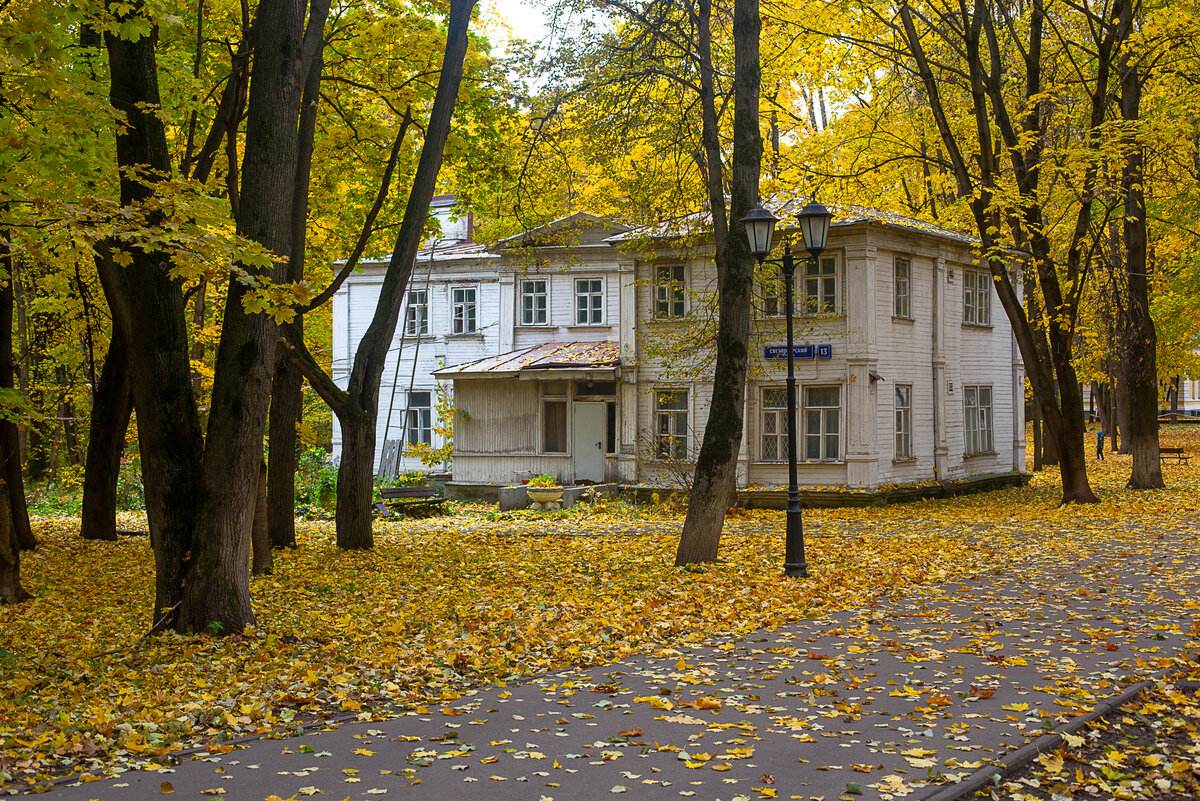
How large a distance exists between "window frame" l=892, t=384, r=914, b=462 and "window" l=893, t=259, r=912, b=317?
1936mm

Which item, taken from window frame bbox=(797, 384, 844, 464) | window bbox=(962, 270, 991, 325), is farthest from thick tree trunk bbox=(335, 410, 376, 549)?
window bbox=(962, 270, 991, 325)

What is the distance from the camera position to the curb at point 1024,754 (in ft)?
16.9

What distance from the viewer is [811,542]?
16.6 metres

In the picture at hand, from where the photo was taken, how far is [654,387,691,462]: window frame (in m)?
26.6

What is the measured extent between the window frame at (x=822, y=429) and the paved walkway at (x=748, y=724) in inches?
597

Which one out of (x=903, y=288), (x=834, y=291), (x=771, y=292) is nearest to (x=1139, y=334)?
(x=903, y=288)

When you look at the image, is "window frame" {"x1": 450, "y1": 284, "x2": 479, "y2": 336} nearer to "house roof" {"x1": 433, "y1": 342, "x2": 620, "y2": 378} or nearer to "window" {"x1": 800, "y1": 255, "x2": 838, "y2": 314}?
"house roof" {"x1": 433, "y1": 342, "x2": 620, "y2": 378}

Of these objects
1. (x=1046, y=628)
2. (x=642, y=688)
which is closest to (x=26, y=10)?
(x=642, y=688)

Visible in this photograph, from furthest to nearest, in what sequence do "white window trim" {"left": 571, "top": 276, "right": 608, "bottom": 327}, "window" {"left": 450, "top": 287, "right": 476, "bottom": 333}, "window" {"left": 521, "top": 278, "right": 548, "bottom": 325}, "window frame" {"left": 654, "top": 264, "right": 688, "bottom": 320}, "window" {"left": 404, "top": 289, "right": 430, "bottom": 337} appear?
"window" {"left": 404, "top": 289, "right": 430, "bottom": 337} < "window" {"left": 450, "top": 287, "right": 476, "bottom": 333} < "window" {"left": 521, "top": 278, "right": 548, "bottom": 325} < "white window trim" {"left": 571, "top": 276, "right": 608, "bottom": 327} < "window frame" {"left": 654, "top": 264, "right": 688, "bottom": 320}

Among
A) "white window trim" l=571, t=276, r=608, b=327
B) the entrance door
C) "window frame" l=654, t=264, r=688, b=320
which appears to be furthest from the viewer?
"white window trim" l=571, t=276, r=608, b=327

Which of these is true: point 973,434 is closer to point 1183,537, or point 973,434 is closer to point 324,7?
point 1183,537

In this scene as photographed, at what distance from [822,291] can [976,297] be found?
6.35m

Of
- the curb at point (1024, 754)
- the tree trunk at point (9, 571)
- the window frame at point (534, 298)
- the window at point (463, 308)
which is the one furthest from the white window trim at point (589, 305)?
the curb at point (1024, 754)

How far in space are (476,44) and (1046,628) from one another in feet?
45.7
